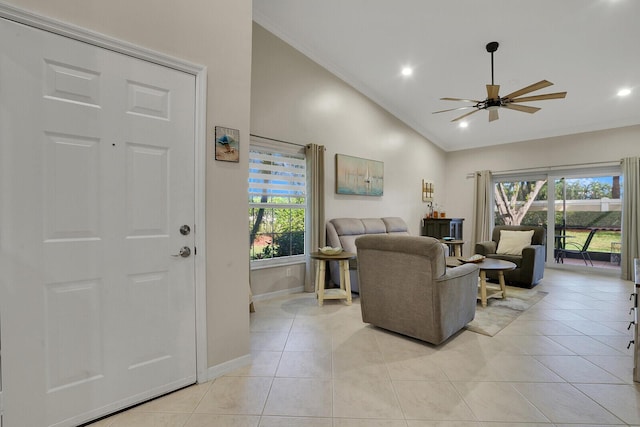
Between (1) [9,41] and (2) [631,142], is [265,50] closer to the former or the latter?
(1) [9,41]

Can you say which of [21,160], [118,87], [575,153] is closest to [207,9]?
[118,87]

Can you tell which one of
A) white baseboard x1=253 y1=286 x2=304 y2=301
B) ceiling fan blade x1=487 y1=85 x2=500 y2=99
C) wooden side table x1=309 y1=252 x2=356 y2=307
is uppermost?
ceiling fan blade x1=487 y1=85 x2=500 y2=99

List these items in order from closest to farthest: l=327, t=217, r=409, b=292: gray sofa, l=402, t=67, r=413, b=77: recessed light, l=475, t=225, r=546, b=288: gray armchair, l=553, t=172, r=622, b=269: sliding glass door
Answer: l=327, t=217, r=409, b=292: gray sofa → l=475, t=225, r=546, b=288: gray armchair → l=402, t=67, r=413, b=77: recessed light → l=553, t=172, r=622, b=269: sliding glass door

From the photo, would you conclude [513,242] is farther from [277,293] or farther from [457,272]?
[277,293]

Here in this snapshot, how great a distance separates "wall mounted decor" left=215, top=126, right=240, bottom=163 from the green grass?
6.58 metres

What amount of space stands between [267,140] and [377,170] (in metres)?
2.37

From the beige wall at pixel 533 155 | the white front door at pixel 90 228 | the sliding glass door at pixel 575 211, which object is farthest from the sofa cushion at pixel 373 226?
the white front door at pixel 90 228

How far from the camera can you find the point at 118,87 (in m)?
1.63

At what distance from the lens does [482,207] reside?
6.45 m

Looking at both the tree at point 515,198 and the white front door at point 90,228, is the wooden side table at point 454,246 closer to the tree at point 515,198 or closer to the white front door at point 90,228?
the tree at point 515,198

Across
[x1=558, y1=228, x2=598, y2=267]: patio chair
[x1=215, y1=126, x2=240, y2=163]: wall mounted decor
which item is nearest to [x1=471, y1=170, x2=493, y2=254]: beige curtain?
[x1=558, y1=228, x2=598, y2=267]: patio chair

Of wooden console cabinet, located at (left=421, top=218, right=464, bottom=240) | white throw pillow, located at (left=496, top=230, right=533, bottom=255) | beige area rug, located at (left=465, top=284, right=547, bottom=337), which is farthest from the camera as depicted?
wooden console cabinet, located at (left=421, top=218, right=464, bottom=240)

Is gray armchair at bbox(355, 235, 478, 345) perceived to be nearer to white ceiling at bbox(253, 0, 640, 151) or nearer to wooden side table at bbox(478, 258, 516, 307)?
wooden side table at bbox(478, 258, 516, 307)

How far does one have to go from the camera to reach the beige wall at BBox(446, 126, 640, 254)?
16.7 feet
